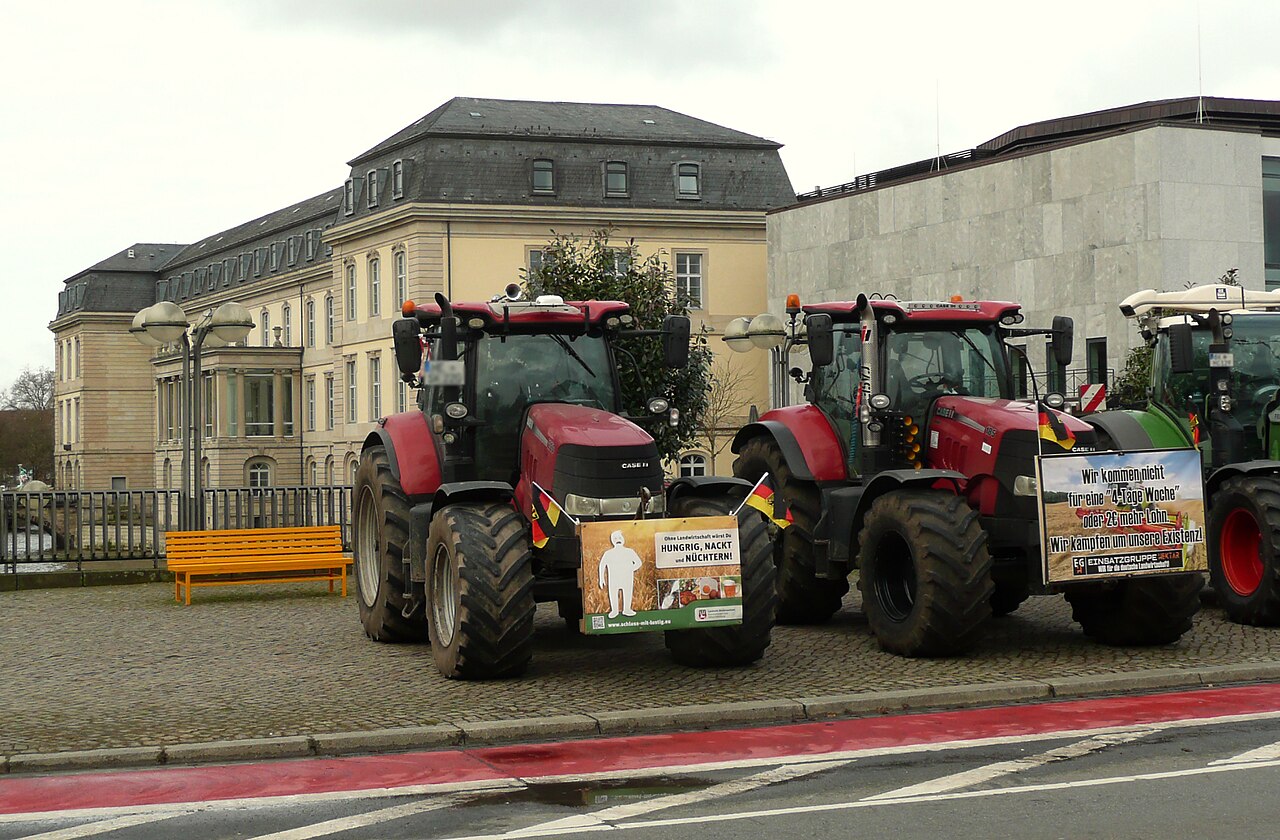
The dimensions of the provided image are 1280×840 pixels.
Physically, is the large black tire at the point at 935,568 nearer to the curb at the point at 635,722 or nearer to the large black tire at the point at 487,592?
the curb at the point at 635,722

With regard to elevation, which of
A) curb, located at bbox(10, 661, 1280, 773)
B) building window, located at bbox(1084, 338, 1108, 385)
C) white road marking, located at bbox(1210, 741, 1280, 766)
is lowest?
white road marking, located at bbox(1210, 741, 1280, 766)

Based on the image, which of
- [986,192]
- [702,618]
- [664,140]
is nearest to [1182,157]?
[986,192]

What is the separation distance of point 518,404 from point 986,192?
3512cm

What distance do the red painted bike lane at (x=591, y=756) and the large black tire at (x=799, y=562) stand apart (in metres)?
4.24

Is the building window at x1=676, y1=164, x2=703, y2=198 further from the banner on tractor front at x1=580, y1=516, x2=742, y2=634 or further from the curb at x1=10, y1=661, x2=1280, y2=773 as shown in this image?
the banner on tractor front at x1=580, y1=516, x2=742, y2=634

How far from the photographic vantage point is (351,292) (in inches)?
2815

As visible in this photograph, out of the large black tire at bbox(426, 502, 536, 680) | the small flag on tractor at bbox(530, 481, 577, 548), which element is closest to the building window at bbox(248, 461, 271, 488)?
the small flag on tractor at bbox(530, 481, 577, 548)

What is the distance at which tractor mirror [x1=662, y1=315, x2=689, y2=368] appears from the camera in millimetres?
13805

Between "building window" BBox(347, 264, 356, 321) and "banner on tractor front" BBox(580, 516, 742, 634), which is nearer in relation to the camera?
"banner on tractor front" BBox(580, 516, 742, 634)

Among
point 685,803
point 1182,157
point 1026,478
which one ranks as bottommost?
point 685,803

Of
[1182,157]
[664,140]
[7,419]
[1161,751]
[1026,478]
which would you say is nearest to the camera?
[1161,751]

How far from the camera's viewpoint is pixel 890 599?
45.8 feet

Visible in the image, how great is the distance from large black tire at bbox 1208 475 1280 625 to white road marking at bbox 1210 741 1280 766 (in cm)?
507

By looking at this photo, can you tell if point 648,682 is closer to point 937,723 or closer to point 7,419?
point 937,723
